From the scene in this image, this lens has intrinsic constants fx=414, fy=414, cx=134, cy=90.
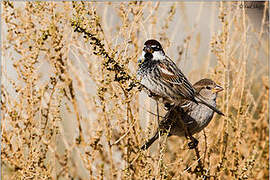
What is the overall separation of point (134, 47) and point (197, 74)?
1.42 meters

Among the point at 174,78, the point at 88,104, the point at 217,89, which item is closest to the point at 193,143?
the point at 174,78

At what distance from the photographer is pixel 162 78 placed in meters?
2.64

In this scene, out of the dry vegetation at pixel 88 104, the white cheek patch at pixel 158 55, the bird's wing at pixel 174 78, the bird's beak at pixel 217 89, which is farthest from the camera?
the bird's beak at pixel 217 89

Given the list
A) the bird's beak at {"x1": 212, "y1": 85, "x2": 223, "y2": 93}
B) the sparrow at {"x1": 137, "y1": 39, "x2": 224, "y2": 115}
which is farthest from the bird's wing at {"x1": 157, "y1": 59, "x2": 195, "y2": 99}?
the bird's beak at {"x1": 212, "y1": 85, "x2": 223, "y2": 93}

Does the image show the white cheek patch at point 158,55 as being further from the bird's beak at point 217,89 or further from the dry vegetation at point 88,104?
the bird's beak at point 217,89

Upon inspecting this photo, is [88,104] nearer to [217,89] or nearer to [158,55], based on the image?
[158,55]

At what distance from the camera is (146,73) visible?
2.64 meters

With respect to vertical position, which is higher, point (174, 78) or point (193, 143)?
point (174, 78)

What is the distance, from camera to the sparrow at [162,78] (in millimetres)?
2609

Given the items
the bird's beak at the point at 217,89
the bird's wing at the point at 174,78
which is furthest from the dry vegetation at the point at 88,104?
the bird's wing at the point at 174,78

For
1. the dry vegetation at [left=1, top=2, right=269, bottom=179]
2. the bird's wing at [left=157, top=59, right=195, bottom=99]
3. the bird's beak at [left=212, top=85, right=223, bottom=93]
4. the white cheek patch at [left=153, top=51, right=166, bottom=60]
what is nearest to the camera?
the dry vegetation at [left=1, top=2, right=269, bottom=179]

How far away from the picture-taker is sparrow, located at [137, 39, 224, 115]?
8.56ft

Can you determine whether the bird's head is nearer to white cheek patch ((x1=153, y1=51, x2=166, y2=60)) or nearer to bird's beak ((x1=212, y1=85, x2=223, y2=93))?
white cheek patch ((x1=153, y1=51, x2=166, y2=60))

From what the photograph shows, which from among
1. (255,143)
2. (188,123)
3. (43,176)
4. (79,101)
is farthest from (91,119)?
(255,143)
